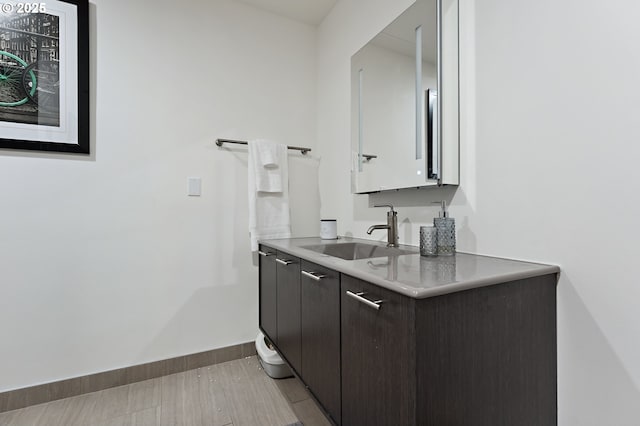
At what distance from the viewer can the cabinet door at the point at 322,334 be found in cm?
103

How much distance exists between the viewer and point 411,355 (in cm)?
71

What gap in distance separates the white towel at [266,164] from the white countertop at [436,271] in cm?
98

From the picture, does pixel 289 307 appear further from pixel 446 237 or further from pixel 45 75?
pixel 45 75

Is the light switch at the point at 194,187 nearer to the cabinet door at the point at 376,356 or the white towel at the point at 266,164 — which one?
the white towel at the point at 266,164

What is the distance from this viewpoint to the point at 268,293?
1743mm

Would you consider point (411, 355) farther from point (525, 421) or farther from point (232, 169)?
point (232, 169)

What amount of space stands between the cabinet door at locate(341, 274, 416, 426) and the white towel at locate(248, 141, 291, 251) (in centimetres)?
113

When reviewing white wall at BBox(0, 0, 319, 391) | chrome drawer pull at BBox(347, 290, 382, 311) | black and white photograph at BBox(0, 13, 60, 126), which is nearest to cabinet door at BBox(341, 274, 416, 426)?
chrome drawer pull at BBox(347, 290, 382, 311)

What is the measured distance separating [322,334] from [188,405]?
963 mm

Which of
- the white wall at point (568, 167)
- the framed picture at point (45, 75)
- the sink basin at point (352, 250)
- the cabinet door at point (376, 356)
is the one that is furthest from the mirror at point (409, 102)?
the framed picture at point (45, 75)

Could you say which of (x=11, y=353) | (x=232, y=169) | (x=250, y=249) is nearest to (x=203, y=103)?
(x=232, y=169)

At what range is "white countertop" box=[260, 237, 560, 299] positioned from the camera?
731 mm

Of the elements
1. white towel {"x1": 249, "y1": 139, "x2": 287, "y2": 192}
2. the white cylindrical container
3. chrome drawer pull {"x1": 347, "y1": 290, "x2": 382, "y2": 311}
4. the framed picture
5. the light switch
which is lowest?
chrome drawer pull {"x1": 347, "y1": 290, "x2": 382, "y2": 311}

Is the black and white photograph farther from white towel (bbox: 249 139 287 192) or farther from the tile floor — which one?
the tile floor
